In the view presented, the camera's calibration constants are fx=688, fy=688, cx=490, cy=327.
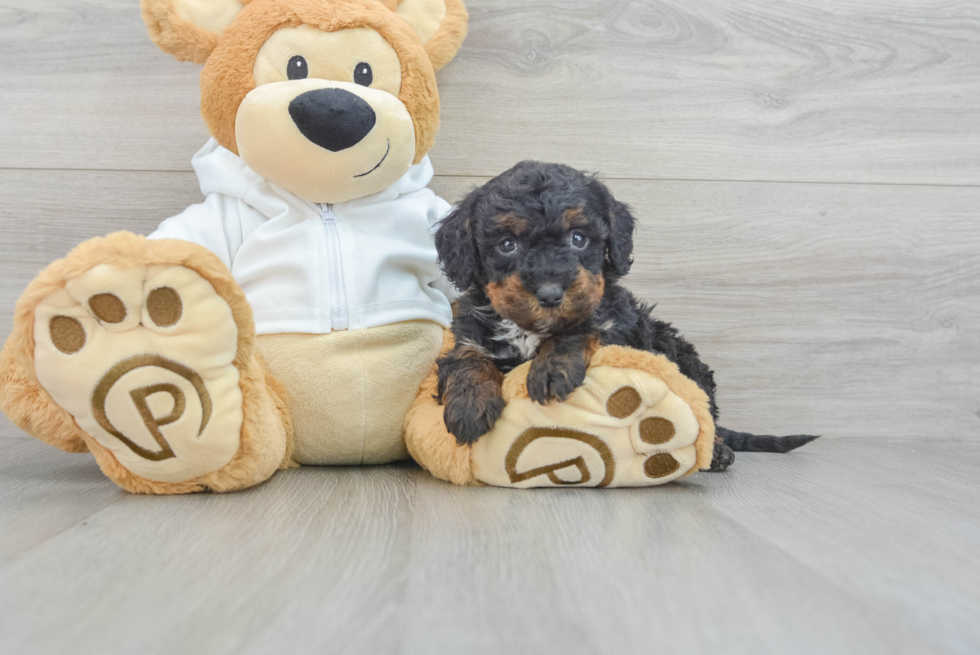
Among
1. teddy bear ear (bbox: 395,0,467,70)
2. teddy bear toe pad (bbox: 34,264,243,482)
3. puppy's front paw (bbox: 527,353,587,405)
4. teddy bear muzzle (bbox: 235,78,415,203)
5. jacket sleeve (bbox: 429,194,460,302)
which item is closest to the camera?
teddy bear toe pad (bbox: 34,264,243,482)

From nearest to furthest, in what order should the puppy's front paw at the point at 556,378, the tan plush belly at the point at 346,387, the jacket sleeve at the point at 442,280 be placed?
the puppy's front paw at the point at 556,378, the tan plush belly at the point at 346,387, the jacket sleeve at the point at 442,280

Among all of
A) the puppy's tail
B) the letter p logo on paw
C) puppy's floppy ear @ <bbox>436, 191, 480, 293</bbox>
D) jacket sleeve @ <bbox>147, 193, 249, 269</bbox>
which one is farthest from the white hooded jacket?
the puppy's tail

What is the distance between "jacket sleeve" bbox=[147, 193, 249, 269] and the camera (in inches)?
59.2

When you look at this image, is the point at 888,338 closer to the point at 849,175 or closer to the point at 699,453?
the point at 849,175

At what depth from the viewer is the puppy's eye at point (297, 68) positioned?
139 cm

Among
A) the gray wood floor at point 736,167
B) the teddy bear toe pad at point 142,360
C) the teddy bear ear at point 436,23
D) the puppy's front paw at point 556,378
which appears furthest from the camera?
the gray wood floor at point 736,167

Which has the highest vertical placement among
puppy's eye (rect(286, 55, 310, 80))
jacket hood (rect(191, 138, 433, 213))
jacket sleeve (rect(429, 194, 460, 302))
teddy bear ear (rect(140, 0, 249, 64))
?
teddy bear ear (rect(140, 0, 249, 64))

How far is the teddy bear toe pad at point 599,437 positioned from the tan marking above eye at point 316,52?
77 centimetres

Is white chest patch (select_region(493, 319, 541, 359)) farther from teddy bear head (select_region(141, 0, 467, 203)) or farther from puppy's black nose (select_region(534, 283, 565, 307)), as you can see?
teddy bear head (select_region(141, 0, 467, 203))

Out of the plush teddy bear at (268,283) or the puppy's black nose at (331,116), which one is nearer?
the plush teddy bear at (268,283)

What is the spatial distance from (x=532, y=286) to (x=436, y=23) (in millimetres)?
763

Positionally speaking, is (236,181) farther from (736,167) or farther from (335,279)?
(736,167)

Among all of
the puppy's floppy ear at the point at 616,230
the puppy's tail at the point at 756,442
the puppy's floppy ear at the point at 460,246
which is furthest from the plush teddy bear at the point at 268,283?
the puppy's tail at the point at 756,442

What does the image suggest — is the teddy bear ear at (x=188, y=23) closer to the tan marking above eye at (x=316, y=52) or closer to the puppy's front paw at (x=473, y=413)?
the tan marking above eye at (x=316, y=52)
